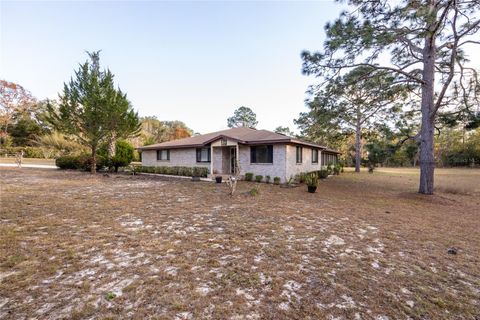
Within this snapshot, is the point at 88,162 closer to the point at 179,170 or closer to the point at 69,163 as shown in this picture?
the point at 69,163

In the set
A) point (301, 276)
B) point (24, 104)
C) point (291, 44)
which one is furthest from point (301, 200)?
point (24, 104)

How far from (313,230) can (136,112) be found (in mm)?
16645

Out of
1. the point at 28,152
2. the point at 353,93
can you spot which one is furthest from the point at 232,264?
the point at 28,152

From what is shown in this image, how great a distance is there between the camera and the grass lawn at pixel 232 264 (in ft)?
8.23

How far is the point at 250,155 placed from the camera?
15281 mm

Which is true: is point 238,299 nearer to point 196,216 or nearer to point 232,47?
point 196,216

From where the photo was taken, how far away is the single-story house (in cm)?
1377

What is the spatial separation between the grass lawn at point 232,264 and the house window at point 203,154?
9.77m

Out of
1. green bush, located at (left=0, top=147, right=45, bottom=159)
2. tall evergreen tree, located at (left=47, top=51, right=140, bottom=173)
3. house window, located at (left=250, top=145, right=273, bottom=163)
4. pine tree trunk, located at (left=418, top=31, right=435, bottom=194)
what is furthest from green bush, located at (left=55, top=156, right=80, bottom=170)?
pine tree trunk, located at (left=418, top=31, right=435, bottom=194)

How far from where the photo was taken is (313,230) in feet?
17.4

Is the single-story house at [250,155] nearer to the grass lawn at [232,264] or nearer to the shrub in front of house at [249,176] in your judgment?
the shrub in front of house at [249,176]

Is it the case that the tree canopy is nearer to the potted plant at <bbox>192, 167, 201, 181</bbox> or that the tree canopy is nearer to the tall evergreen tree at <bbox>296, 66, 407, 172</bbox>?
the potted plant at <bbox>192, 167, 201, 181</bbox>

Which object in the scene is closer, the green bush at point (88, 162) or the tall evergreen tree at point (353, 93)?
the tall evergreen tree at point (353, 93)

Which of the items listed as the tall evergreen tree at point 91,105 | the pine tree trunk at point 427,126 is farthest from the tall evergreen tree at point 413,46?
the tall evergreen tree at point 91,105
